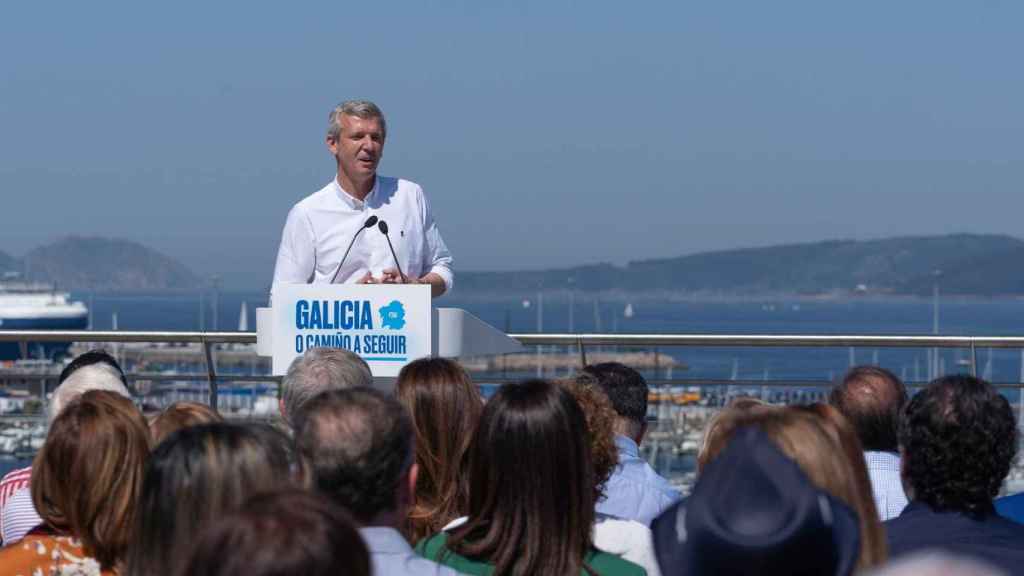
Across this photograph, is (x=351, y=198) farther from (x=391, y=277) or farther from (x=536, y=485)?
(x=536, y=485)

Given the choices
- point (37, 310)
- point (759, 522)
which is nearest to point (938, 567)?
point (759, 522)

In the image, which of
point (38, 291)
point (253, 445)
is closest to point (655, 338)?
point (253, 445)

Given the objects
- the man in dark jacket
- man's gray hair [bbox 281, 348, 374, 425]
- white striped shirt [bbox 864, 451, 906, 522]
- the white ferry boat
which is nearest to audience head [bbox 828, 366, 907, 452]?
white striped shirt [bbox 864, 451, 906, 522]

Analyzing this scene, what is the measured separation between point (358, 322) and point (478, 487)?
75.9 inches

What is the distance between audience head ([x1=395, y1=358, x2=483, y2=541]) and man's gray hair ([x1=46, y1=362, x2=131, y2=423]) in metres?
0.82

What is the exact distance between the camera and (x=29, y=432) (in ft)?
25.6

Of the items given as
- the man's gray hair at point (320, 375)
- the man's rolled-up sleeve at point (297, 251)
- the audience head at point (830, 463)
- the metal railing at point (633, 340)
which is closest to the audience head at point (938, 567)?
the audience head at point (830, 463)

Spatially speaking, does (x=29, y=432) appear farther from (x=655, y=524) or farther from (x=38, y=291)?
(x=38, y=291)

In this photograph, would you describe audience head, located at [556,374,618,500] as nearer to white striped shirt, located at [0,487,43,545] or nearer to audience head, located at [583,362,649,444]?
audience head, located at [583,362,649,444]

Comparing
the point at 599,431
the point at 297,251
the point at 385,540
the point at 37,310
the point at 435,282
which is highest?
the point at 297,251

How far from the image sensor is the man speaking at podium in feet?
16.4

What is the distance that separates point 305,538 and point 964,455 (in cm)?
189

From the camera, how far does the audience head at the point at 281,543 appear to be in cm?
146

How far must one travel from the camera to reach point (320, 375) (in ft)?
11.8
